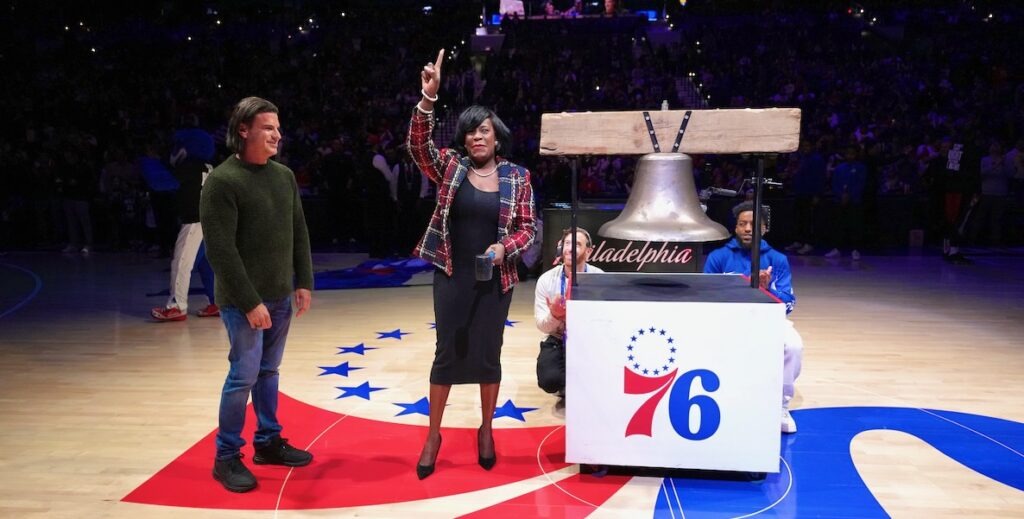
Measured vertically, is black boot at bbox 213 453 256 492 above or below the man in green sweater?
below

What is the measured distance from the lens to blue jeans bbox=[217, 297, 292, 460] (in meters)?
3.20

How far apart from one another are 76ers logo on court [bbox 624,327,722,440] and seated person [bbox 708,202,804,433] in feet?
2.44

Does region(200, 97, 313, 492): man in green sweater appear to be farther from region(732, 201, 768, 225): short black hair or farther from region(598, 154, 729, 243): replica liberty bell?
region(732, 201, 768, 225): short black hair

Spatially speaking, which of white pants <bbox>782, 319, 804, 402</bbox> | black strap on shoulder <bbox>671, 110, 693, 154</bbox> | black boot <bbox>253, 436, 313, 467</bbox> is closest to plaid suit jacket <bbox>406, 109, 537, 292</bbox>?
black strap on shoulder <bbox>671, 110, 693, 154</bbox>

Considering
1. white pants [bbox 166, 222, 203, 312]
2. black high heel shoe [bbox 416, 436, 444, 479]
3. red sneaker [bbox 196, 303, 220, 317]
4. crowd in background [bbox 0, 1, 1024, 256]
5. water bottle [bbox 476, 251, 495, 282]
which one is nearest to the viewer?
water bottle [bbox 476, 251, 495, 282]

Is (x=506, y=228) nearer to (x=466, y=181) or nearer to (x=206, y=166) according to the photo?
(x=466, y=181)

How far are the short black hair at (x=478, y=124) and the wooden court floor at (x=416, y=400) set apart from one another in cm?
148

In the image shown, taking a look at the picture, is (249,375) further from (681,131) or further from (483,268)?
(681,131)

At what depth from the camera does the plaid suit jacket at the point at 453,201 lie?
11.0ft

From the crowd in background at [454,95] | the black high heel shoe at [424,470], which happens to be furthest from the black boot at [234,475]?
the crowd in background at [454,95]

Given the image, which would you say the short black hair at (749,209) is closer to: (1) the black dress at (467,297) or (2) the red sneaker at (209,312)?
(1) the black dress at (467,297)

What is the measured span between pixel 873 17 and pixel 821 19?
5.45 ft

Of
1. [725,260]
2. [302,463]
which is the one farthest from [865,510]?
[302,463]

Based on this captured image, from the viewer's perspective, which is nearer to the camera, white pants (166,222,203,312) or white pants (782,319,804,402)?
white pants (782,319,804,402)
